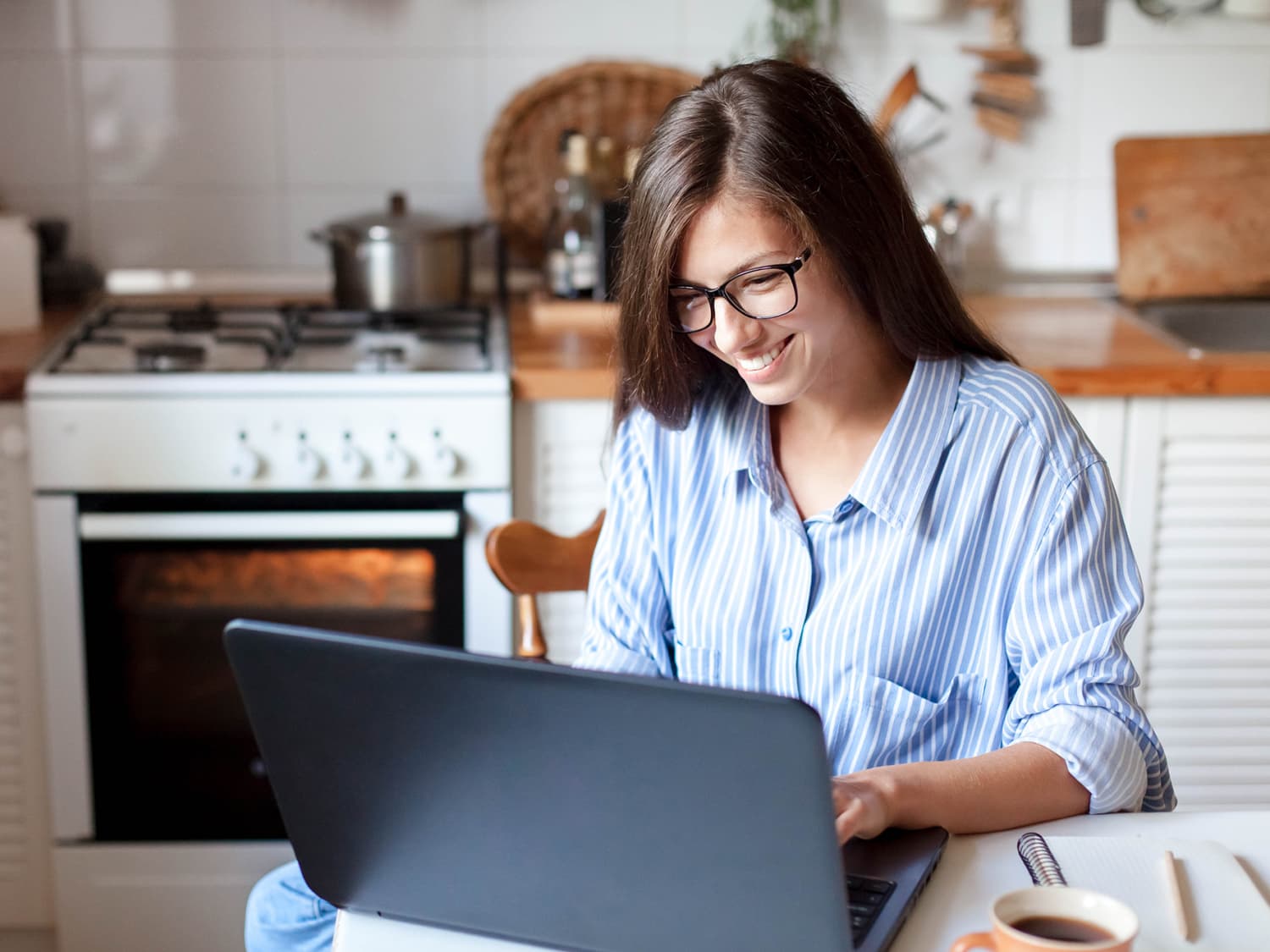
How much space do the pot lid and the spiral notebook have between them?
1608 mm

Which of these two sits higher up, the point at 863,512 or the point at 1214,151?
the point at 1214,151

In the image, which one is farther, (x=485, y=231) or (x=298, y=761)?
(x=485, y=231)

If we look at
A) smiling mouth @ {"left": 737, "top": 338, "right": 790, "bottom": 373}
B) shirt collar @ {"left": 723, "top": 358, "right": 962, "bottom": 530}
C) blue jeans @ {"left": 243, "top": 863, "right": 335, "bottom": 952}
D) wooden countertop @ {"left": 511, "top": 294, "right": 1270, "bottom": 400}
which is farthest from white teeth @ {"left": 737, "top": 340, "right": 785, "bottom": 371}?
wooden countertop @ {"left": 511, "top": 294, "right": 1270, "bottom": 400}

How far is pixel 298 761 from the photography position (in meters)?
0.90

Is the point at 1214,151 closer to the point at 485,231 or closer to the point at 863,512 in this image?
the point at 485,231

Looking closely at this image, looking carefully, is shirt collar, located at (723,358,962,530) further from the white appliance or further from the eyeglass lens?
the white appliance

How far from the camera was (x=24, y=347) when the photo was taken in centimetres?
225

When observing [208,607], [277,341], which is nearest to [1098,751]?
[208,607]

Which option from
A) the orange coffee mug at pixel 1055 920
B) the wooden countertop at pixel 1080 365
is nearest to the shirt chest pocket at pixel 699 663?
the orange coffee mug at pixel 1055 920

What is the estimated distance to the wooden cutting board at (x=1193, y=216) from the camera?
2523mm

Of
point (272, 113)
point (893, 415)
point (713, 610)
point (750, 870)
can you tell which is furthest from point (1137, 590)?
point (272, 113)

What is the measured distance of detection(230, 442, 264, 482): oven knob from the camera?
2.08 meters

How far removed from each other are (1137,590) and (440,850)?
25.2 inches

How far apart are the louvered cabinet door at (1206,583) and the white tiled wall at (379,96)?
2.24 feet
